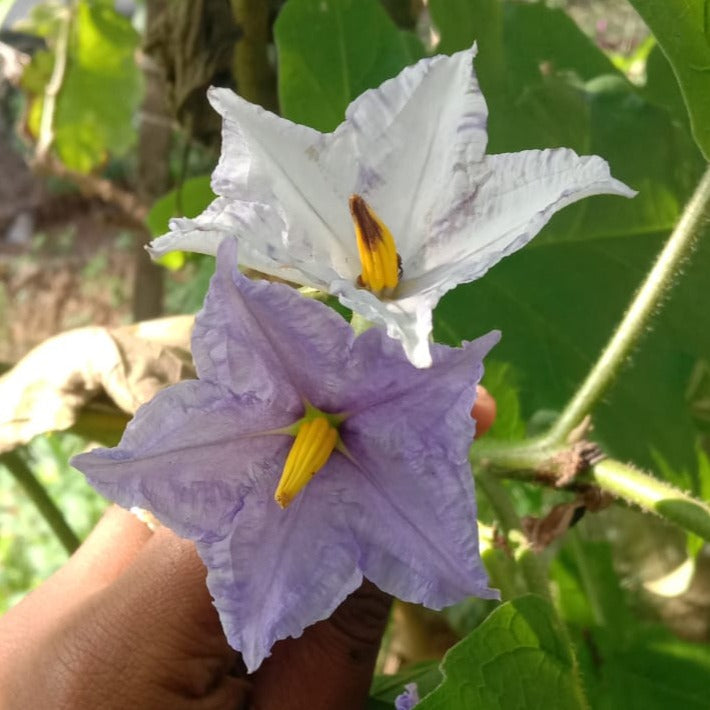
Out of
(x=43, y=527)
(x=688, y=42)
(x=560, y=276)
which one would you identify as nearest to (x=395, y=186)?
(x=688, y=42)

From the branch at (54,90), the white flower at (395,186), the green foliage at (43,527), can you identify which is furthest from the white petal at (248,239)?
the green foliage at (43,527)

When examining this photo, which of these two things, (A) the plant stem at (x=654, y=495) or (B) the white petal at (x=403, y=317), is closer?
(B) the white petal at (x=403, y=317)

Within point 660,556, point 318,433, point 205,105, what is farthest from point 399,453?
point 660,556

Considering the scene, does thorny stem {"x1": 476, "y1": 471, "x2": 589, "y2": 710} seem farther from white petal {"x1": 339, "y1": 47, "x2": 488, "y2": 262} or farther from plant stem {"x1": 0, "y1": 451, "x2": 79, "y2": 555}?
plant stem {"x1": 0, "y1": 451, "x2": 79, "y2": 555}

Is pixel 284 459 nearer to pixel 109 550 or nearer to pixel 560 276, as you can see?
pixel 109 550

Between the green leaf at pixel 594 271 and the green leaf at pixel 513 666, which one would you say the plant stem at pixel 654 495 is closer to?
the green leaf at pixel 513 666

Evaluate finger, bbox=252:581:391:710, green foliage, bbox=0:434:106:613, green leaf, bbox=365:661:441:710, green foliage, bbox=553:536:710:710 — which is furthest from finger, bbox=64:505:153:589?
green foliage, bbox=0:434:106:613

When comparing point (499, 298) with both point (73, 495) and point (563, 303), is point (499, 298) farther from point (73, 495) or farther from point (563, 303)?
point (73, 495)
